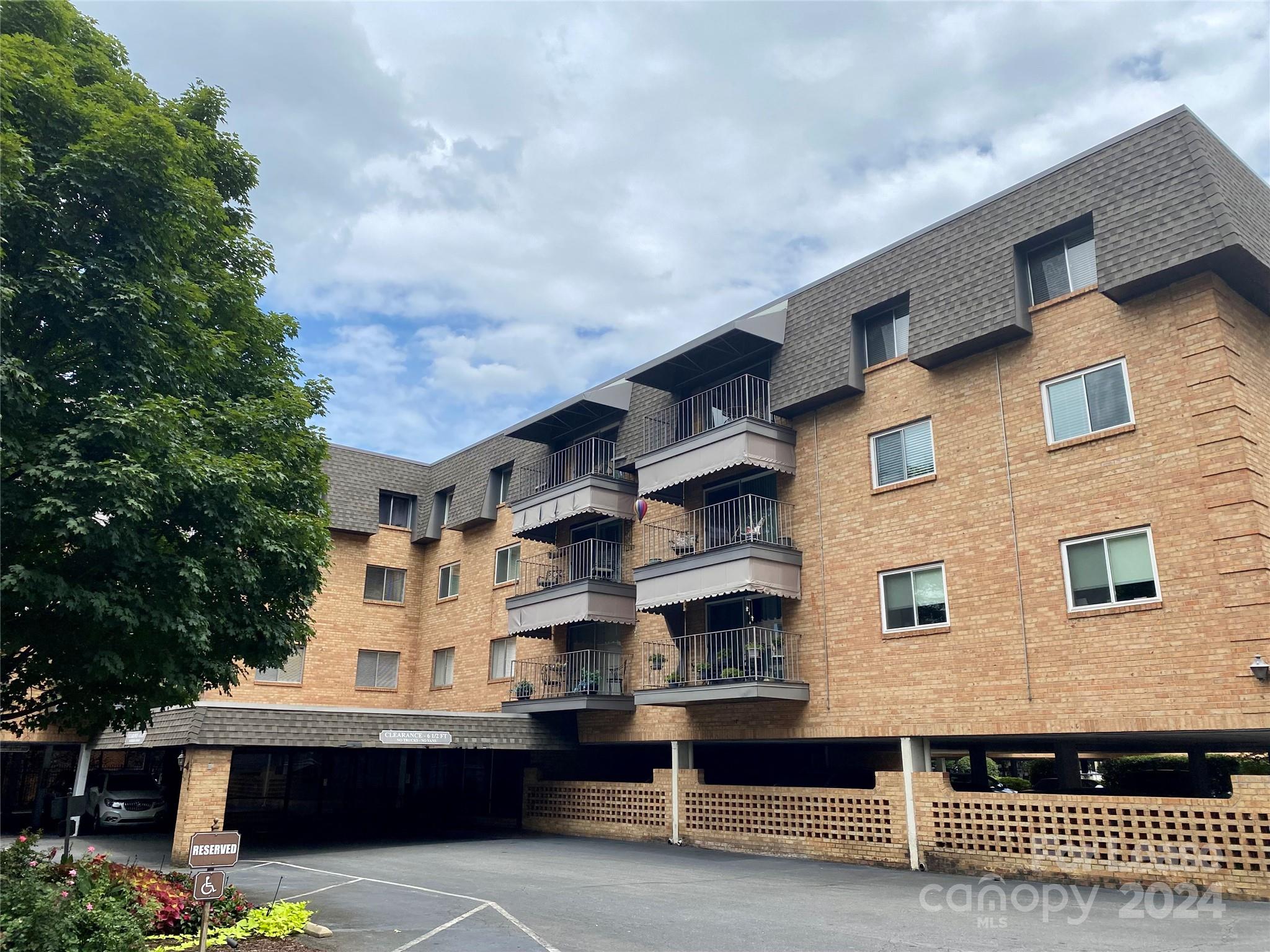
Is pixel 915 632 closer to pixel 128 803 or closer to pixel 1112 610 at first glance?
pixel 1112 610

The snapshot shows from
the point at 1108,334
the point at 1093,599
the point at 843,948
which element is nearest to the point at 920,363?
the point at 1108,334

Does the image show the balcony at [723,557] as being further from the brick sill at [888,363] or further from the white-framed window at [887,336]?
the white-framed window at [887,336]

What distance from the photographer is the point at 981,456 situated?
1759cm

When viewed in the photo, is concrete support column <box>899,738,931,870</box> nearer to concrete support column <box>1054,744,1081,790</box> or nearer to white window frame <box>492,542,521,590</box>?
concrete support column <box>1054,744,1081,790</box>

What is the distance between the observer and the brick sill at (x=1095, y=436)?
15734 millimetres

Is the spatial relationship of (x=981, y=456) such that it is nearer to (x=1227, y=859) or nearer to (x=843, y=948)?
(x=1227, y=859)

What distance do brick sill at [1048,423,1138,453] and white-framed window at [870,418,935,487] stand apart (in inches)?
98.5

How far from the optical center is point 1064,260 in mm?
17406

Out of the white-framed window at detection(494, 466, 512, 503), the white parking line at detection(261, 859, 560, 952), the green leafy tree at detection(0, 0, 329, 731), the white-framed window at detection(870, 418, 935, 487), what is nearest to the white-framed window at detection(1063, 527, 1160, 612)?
the white-framed window at detection(870, 418, 935, 487)

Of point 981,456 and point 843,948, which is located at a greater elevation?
point 981,456

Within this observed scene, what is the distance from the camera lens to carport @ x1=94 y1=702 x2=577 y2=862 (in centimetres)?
1953

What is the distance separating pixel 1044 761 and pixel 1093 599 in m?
23.0

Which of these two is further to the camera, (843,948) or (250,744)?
(250,744)

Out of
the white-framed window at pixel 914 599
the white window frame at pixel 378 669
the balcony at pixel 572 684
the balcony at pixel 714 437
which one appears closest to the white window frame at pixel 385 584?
the white window frame at pixel 378 669
